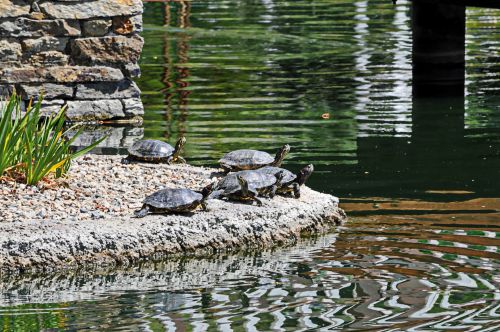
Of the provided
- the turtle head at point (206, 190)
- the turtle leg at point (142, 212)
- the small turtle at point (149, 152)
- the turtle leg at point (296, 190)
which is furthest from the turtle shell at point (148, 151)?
the turtle leg at point (142, 212)

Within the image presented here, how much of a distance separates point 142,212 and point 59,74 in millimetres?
4402

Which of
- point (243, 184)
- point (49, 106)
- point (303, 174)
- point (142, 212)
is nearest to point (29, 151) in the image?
point (142, 212)

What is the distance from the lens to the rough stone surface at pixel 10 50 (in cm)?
1249

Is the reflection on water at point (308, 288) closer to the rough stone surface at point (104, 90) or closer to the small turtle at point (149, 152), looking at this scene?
the small turtle at point (149, 152)

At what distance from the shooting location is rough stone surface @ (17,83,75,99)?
1269 cm

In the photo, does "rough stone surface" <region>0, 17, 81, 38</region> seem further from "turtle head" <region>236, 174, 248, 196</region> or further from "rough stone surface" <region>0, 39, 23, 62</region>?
"turtle head" <region>236, 174, 248, 196</region>

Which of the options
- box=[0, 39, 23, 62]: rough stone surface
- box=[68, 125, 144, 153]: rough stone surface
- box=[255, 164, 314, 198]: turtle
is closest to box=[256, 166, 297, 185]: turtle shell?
box=[255, 164, 314, 198]: turtle

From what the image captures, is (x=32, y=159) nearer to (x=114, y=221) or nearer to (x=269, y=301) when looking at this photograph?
(x=114, y=221)

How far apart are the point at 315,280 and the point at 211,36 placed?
14808 mm

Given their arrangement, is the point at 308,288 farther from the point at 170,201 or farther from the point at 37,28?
the point at 37,28

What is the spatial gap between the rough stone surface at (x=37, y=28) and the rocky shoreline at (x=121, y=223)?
304 centimetres

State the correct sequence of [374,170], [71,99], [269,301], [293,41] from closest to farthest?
[269,301], [374,170], [71,99], [293,41]

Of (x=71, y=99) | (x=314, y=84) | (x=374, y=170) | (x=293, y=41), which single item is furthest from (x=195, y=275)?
(x=293, y=41)

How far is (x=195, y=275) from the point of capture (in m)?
8.05
